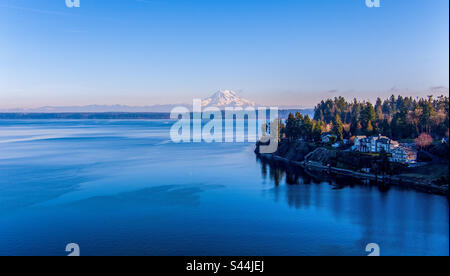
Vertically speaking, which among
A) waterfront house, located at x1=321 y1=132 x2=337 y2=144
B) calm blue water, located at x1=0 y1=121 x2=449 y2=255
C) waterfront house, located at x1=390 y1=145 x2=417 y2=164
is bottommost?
calm blue water, located at x1=0 y1=121 x2=449 y2=255

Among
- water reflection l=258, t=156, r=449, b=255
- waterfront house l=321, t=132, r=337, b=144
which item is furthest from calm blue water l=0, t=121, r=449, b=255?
waterfront house l=321, t=132, r=337, b=144

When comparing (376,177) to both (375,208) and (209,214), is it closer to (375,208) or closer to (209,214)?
(375,208)

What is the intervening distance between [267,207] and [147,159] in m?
15.3

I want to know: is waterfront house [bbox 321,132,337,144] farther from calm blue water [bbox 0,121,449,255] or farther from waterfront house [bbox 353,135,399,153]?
calm blue water [bbox 0,121,449,255]

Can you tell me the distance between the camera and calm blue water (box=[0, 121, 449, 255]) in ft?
30.8

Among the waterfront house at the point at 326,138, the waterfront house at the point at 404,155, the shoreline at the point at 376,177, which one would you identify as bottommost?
the shoreline at the point at 376,177

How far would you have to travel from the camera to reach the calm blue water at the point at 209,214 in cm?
938

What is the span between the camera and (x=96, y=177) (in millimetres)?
19172

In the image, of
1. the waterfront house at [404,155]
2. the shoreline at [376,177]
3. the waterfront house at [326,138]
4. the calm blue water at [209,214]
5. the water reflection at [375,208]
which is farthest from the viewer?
the waterfront house at [326,138]

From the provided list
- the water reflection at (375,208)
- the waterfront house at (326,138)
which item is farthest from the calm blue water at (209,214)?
the waterfront house at (326,138)

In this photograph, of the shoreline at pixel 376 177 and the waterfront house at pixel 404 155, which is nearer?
the shoreline at pixel 376 177

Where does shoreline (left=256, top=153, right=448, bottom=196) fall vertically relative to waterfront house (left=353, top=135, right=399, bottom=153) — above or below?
below

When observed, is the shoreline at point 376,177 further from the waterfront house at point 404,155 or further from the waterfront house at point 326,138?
the waterfront house at point 326,138

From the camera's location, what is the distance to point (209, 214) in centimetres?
1237
